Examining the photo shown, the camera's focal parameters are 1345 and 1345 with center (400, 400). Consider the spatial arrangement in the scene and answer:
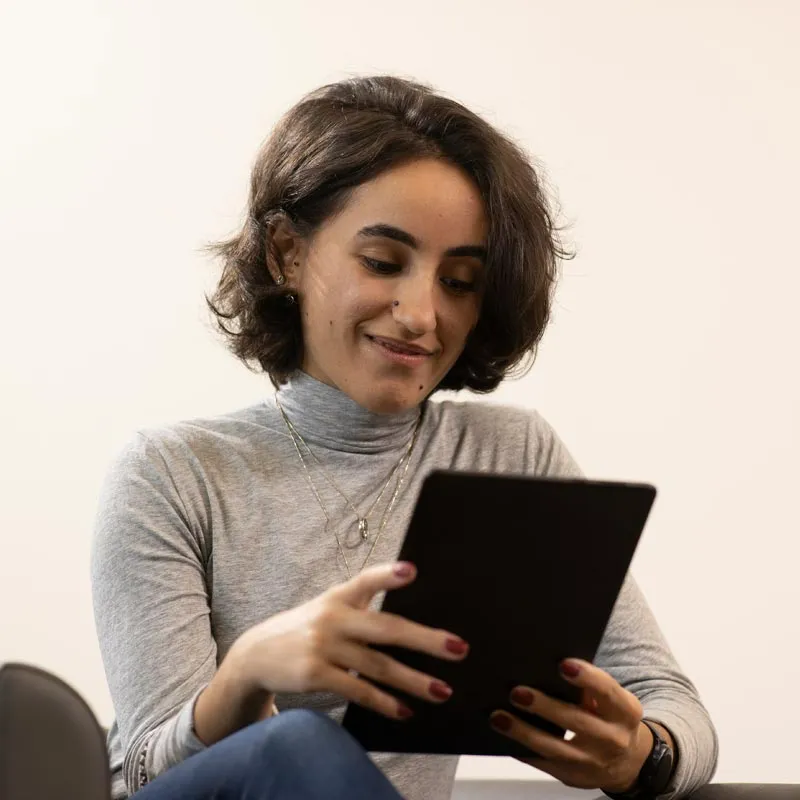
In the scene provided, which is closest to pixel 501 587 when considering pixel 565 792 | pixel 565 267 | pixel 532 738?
pixel 532 738

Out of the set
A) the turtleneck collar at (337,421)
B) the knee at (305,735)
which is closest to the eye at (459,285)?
the turtleneck collar at (337,421)

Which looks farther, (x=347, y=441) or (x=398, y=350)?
(x=347, y=441)

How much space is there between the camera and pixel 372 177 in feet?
4.72

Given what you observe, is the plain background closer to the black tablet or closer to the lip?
the lip

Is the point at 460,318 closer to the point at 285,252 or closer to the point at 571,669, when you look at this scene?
the point at 285,252

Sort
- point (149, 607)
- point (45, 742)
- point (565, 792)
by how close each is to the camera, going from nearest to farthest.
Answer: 1. point (45, 742)
2. point (149, 607)
3. point (565, 792)

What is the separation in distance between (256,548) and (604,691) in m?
0.45

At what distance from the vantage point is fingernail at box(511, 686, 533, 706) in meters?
1.13

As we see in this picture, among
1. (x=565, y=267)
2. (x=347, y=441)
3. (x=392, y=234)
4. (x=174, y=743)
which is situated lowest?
(x=174, y=743)

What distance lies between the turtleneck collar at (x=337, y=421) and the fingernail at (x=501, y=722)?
46cm

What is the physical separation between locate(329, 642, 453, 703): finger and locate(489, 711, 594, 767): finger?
10 cm

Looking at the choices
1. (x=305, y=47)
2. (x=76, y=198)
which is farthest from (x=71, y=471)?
(x=305, y=47)

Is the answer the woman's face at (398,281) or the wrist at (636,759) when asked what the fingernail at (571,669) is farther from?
the woman's face at (398,281)

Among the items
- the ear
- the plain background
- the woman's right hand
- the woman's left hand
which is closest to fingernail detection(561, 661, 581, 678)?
the woman's left hand
